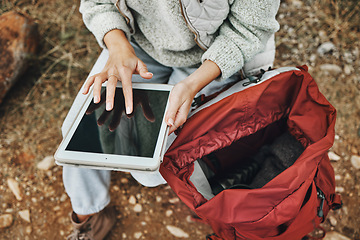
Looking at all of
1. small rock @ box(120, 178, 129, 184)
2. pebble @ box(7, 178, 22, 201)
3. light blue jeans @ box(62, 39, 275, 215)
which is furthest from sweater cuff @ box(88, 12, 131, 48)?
pebble @ box(7, 178, 22, 201)

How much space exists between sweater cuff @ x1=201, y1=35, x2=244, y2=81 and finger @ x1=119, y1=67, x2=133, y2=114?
31 cm

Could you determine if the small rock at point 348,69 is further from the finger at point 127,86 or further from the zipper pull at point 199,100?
the finger at point 127,86

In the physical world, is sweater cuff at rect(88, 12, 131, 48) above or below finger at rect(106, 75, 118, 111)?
above

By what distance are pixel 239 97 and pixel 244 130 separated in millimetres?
145

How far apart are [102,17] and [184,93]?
526mm

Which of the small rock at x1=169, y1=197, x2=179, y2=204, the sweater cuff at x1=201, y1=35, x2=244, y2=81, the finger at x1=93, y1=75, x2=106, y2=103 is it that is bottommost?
the small rock at x1=169, y1=197, x2=179, y2=204

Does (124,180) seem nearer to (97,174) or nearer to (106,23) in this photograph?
(97,174)

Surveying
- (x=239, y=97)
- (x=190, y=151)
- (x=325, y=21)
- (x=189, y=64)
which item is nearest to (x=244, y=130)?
(x=239, y=97)

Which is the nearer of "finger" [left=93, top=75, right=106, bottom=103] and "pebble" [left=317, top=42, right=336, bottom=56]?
"finger" [left=93, top=75, right=106, bottom=103]

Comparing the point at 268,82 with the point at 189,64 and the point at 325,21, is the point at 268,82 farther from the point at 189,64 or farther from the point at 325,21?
the point at 325,21

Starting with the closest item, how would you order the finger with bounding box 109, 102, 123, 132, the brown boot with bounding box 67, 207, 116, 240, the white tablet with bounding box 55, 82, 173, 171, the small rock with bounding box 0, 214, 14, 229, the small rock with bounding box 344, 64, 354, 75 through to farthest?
the white tablet with bounding box 55, 82, 173, 171 → the finger with bounding box 109, 102, 123, 132 → the brown boot with bounding box 67, 207, 116, 240 → the small rock with bounding box 0, 214, 14, 229 → the small rock with bounding box 344, 64, 354, 75

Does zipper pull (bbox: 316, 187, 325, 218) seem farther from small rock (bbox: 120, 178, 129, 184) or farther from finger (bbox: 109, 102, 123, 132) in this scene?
small rock (bbox: 120, 178, 129, 184)

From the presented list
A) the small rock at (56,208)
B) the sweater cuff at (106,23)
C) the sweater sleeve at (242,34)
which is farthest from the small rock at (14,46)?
the sweater sleeve at (242,34)

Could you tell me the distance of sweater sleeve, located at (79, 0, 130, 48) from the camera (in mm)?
1188
